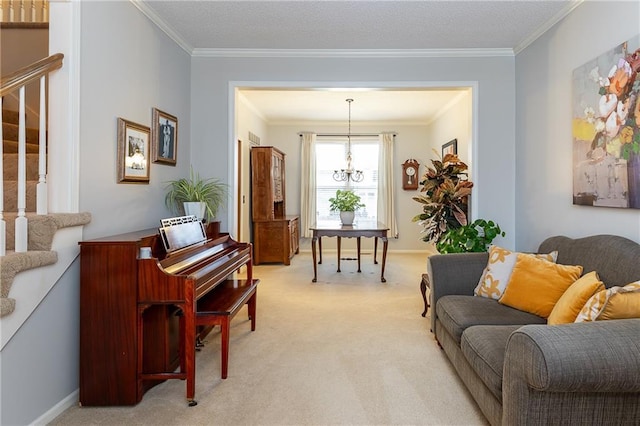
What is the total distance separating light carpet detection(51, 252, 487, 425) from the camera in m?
2.11

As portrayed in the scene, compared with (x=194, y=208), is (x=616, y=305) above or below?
below

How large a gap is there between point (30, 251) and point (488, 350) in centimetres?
231

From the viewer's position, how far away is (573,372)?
1.38 metres

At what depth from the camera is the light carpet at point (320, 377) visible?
2109 millimetres

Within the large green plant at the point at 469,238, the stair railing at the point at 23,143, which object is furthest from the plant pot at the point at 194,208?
the large green plant at the point at 469,238

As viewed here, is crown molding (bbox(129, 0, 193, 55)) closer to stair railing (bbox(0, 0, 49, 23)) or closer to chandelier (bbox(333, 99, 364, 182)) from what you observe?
stair railing (bbox(0, 0, 49, 23))

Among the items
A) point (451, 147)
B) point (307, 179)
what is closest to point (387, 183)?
point (307, 179)

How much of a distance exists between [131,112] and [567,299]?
3.06m

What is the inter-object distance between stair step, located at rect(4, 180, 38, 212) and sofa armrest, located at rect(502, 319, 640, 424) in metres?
2.72

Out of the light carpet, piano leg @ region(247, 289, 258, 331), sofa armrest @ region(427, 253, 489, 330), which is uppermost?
sofa armrest @ region(427, 253, 489, 330)

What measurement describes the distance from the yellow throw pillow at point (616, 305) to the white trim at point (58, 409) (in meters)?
2.69

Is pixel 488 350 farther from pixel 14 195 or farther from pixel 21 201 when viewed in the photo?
pixel 14 195

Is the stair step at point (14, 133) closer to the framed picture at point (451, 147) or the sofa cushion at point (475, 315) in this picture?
the sofa cushion at point (475, 315)

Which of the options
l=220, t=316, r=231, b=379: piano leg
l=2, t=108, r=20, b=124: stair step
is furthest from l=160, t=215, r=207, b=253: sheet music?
l=2, t=108, r=20, b=124: stair step
